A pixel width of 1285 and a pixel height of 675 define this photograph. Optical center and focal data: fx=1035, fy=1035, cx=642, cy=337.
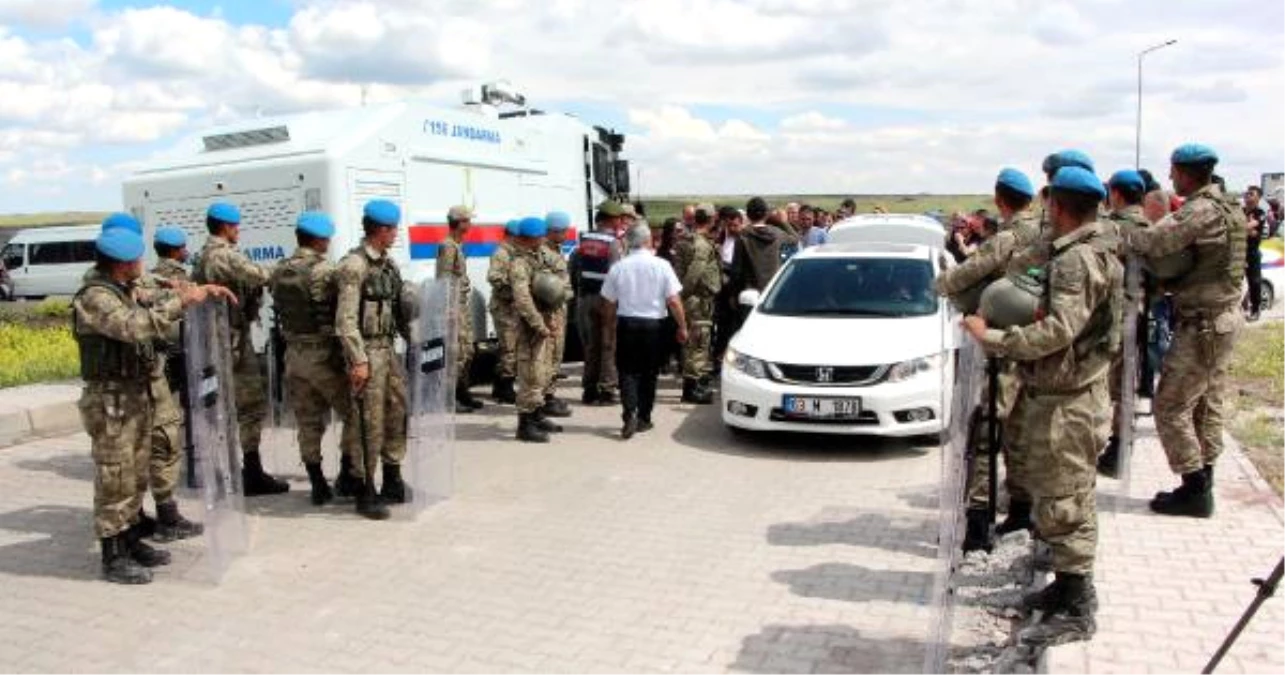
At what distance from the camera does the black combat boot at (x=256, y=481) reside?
7168mm

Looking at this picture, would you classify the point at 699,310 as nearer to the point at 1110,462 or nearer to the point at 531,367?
the point at 531,367

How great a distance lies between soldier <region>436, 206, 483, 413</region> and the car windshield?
2711 mm

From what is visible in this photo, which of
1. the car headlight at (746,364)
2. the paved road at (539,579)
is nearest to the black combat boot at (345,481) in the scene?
the paved road at (539,579)

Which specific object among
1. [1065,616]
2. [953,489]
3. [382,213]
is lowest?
[1065,616]

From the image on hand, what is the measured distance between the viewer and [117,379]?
532cm

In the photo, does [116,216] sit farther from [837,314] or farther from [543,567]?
[837,314]

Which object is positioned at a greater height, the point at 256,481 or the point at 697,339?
the point at 697,339

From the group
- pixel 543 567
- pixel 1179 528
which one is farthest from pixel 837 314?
pixel 543 567

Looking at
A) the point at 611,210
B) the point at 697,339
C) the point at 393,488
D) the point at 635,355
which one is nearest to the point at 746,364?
the point at 635,355

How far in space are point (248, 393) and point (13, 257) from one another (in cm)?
2568

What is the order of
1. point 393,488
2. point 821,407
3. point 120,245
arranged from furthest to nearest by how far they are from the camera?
1. point 821,407
2. point 393,488
3. point 120,245

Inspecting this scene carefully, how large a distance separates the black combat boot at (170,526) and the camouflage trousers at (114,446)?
745 millimetres

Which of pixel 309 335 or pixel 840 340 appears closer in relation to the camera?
pixel 309 335

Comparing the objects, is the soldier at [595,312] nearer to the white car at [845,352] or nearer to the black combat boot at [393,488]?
the white car at [845,352]
